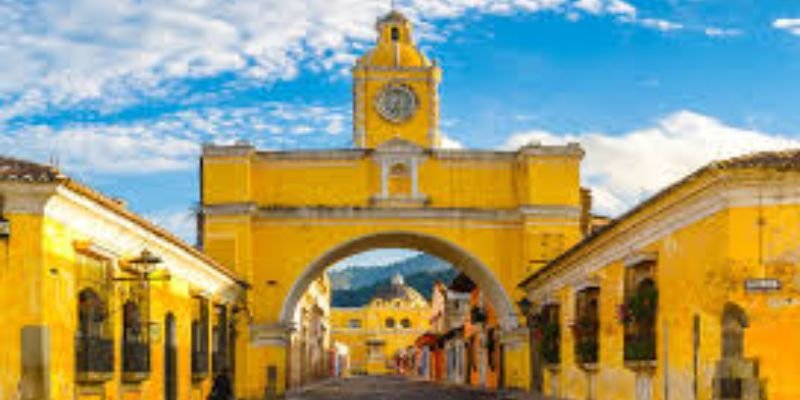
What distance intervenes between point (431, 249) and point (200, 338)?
36.4 feet

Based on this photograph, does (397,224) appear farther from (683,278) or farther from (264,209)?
(683,278)

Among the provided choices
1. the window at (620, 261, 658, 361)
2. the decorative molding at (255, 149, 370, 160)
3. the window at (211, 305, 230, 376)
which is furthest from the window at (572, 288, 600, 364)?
the decorative molding at (255, 149, 370, 160)

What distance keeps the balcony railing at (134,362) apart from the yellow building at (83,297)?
2 centimetres

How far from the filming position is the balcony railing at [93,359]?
14.0 metres

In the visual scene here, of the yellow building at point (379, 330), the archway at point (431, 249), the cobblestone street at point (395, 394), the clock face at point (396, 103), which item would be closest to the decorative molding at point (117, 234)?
the archway at point (431, 249)

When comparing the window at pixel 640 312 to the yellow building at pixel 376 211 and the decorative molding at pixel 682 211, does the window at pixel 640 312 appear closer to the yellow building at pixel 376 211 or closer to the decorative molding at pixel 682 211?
the decorative molding at pixel 682 211

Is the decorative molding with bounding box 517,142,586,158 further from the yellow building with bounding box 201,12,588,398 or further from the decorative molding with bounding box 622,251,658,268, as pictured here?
the decorative molding with bounding box 622,251,658,268

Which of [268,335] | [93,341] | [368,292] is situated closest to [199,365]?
[268,335]

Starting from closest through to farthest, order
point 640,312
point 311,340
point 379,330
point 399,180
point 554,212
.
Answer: point 640,312
point 554,212
point 399,180
point 311,340
point 379,330

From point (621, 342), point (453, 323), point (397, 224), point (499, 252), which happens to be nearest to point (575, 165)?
point (499, 252)

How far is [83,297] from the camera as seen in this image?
14648mm

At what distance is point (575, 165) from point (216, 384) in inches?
552

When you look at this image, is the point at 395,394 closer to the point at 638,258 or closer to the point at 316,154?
the point at 316,154

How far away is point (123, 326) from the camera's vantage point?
655 inches
